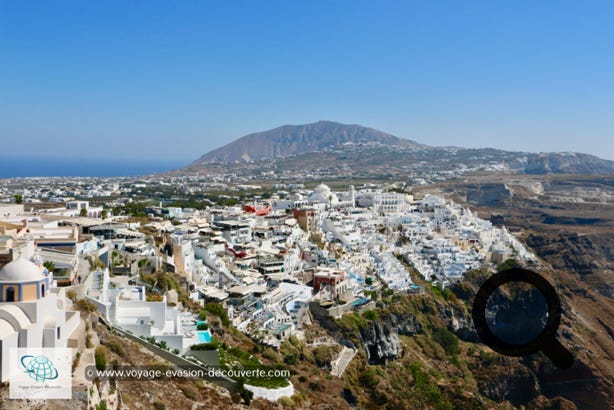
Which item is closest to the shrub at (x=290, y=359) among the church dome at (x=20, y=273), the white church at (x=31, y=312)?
the white church at (x=31, y=312)

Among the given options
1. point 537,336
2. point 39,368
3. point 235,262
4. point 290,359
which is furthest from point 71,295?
point 235,262

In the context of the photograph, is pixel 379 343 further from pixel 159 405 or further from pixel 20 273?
pixel 20 273

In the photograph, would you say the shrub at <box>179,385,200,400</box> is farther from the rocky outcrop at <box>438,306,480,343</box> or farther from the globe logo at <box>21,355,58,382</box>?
the rocky outcrop at <box>438,306,480,343</box>

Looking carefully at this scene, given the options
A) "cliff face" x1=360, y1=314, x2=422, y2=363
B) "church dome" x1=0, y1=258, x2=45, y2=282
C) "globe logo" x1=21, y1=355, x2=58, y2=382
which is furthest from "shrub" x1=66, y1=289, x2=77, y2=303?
"cliff face" x1=360, y1=314, x2=422, y2=363

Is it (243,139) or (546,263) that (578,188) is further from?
(243,139)

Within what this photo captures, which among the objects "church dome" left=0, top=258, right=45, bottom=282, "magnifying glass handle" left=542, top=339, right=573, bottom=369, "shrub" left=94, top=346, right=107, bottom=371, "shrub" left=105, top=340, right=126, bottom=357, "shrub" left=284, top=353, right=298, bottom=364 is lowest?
"shrub" left=284, top=353, right=298, bottom=364

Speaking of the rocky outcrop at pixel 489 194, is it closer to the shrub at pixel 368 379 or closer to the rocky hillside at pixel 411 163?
the rocky hillside at pixel 411 163

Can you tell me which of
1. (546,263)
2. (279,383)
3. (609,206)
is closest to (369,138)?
(609,206)

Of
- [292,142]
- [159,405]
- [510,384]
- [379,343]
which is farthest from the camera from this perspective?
[292,142]
